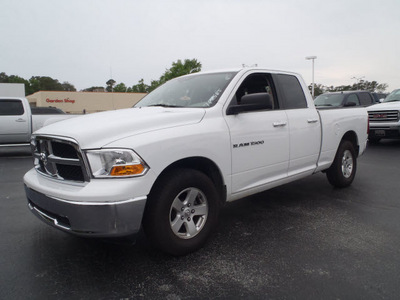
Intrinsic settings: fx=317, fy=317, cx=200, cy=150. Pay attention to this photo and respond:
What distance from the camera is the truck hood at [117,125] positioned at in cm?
262

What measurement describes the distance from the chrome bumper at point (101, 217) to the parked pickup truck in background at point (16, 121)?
7.88 metres

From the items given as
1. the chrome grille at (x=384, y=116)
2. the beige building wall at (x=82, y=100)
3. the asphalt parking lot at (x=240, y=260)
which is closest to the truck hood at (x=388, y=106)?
the chrome grille at (x=384, y=116)

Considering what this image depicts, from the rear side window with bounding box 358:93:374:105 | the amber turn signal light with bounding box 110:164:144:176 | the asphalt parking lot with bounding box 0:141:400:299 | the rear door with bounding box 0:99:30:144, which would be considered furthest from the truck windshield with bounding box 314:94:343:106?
the amber turn signal light with bounding box 110:164:144:176

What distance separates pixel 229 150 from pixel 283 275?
4.22 feet

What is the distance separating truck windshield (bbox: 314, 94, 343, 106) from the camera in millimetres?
11781

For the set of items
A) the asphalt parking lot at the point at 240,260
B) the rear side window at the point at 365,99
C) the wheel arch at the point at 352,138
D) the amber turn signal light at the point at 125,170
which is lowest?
the asphalt parking lot at the point at 240,260

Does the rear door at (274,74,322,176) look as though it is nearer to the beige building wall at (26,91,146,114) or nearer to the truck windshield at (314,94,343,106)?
the truck windshield at (314,94,343,106)

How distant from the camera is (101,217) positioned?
245cm

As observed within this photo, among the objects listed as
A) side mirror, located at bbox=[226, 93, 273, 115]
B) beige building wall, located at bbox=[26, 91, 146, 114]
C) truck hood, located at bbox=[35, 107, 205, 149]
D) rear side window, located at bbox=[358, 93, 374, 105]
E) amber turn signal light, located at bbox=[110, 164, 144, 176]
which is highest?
beige building wall, located at bbox=[26, 91, 146, 114]

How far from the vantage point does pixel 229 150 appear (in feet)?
10.8

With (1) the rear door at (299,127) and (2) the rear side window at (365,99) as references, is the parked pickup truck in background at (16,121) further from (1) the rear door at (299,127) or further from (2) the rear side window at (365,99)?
(2) the rear side window at (365,99)

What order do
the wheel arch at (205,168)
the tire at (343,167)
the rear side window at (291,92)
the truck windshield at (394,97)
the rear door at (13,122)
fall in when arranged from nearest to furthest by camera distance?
the wheel arch at (205,168) < the rear side window at (291,92) < the tire at (343,167) < the rear door at (13,122) < the truck windshield at (394,97)

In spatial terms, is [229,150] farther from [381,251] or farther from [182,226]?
[381,251]

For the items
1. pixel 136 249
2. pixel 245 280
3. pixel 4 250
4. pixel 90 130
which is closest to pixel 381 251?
pixel 245 280
